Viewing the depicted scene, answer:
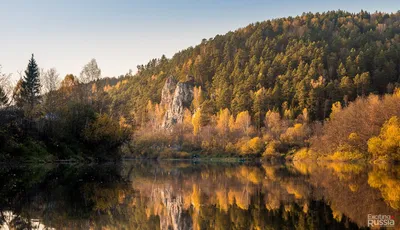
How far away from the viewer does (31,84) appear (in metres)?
75.1

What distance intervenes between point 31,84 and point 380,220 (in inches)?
2810

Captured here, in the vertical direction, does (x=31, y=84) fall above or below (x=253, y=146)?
above

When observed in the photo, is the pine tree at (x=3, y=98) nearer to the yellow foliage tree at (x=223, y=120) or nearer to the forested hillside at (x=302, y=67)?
the forested hillside at (x=302, y=67)

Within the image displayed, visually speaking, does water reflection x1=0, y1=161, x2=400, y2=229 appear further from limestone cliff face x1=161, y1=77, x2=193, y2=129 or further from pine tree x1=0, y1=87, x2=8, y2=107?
limestone cliff face x1=161, y1=77, x2=193, y2=129

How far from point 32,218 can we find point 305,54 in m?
150

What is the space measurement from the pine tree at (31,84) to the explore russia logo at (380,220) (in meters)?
58.9

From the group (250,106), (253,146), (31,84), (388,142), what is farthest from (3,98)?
(250,106)

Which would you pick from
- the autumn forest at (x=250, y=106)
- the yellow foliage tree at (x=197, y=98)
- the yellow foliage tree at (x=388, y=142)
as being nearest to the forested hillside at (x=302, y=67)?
the autumn forest at (x=250, y=106)

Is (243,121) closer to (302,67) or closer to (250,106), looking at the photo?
(250,106)

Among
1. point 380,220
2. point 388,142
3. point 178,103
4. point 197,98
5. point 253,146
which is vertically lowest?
point 380,220

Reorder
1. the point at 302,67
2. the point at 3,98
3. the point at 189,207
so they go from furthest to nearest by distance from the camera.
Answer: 1. the point at 302,67
2. the point at 3,98
3. the point at 189,207

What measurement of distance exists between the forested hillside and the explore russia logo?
11108 cm

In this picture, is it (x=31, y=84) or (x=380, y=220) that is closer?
(x=380, y=220)

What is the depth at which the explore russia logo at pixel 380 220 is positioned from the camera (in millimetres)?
13281
